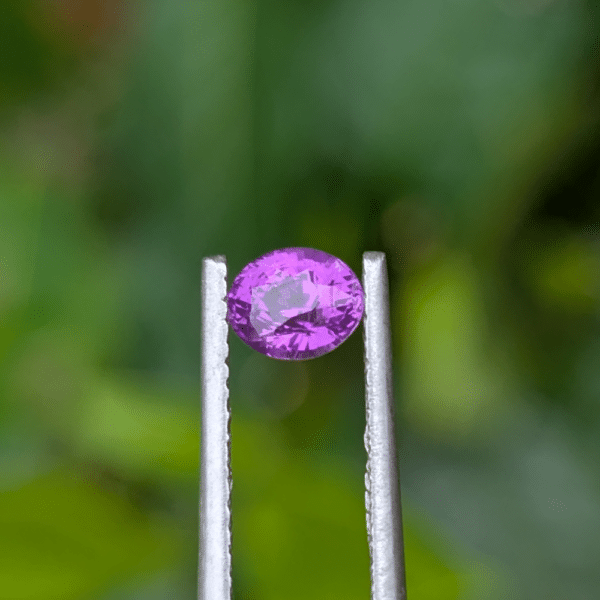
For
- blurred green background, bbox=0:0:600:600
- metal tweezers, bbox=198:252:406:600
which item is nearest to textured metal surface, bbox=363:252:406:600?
metal tweezers, bbox=198:252:406:600

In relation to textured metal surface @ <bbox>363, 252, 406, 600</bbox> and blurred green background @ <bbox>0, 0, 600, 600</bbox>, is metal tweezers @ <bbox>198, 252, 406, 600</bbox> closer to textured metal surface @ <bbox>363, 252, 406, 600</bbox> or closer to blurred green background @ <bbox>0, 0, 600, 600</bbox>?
textured metal surface @ <bbox>363, 252, 406, 600</bbox>

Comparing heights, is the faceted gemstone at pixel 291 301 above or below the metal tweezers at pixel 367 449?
above

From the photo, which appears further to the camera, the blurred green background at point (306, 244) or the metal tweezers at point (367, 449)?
the blurred green background at point (306, 244)

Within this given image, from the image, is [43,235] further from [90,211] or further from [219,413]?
[219,413]

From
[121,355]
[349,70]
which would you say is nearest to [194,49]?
[349,70]

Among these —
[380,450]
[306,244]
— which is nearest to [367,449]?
[380,450]

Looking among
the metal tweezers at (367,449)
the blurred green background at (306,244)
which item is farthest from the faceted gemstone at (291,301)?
the blurred green background at (306,244)

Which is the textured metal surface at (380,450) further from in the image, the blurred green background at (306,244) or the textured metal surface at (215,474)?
the blurred green background at (306,244)

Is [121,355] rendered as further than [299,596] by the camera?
Yes
